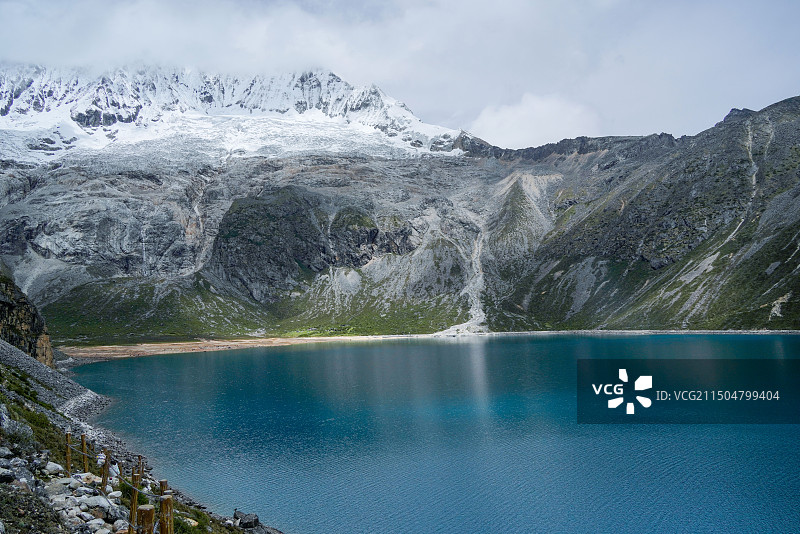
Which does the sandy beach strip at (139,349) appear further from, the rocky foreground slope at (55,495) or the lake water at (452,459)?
the rocky foreground slope at (55,495)

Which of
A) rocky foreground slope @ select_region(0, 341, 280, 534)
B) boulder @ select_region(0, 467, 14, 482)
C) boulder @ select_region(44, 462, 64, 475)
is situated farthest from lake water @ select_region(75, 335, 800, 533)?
boulder @ select_region(0, 467, 14, 482)

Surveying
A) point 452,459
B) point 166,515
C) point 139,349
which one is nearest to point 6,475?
point 166,515

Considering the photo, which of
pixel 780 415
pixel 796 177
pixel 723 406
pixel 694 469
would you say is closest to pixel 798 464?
pixel 694 469

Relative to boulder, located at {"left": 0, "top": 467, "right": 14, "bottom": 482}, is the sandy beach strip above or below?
below

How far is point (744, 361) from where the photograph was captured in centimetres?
9319

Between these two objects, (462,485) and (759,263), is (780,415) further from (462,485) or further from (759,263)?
(759,263)

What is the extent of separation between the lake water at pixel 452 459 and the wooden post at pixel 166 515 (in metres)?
17.7

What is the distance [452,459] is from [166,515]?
110 ft

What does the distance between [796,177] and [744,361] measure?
14111 centimetres

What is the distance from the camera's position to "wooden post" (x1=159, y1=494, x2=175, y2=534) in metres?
18.2

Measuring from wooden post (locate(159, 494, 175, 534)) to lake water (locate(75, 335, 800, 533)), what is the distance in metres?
17.7

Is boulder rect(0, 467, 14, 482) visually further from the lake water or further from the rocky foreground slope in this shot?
the lake water

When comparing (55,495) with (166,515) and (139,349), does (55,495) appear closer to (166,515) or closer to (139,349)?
(166,515)

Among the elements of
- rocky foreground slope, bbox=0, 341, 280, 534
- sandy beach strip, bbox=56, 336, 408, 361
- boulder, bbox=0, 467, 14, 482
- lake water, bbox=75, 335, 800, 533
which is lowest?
sandy beach strip, bbox=56, 336, 408, 361
